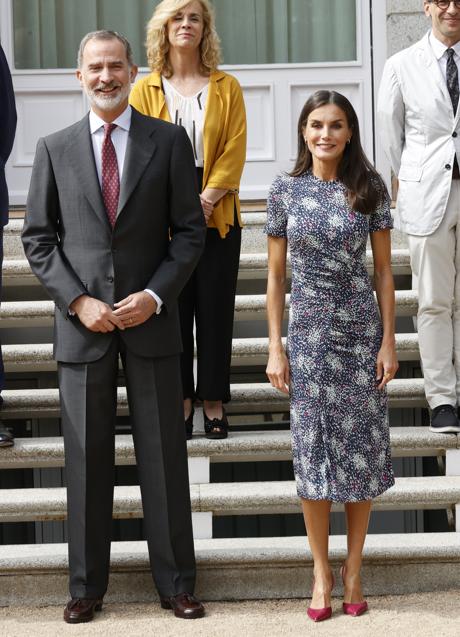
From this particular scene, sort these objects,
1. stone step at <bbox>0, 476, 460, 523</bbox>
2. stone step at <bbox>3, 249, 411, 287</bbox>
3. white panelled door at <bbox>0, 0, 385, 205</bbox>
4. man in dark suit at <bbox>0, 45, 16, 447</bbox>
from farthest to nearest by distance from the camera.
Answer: white panelled door at <bbox>0, 0, 385, 205</bbox>
stone step at <bbox>3, 249, 411, 287</bbox>
man in dark suit at <bbox>0, 45, 16, 447</bbox>
stone step at <bbox>0, 476, 460, 523</bbox>

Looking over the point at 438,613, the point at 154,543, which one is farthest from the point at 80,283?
the point at 438,613

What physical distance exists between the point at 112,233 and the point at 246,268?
1.89 metres

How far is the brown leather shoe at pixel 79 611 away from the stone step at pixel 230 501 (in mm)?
550

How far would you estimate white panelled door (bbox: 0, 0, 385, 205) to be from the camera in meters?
6.62

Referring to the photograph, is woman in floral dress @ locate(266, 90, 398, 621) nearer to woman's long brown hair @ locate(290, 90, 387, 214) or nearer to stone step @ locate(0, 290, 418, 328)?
woman's long brown hair @ locate(290, 90, 387, 214)

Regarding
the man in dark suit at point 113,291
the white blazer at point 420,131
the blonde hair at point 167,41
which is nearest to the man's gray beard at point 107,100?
the man in dark suit at point 113,291

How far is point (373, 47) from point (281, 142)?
0.74 metres

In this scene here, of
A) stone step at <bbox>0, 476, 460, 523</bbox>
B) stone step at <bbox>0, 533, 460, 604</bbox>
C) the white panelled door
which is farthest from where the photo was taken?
the white panelled door

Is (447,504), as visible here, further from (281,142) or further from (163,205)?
(281,142)

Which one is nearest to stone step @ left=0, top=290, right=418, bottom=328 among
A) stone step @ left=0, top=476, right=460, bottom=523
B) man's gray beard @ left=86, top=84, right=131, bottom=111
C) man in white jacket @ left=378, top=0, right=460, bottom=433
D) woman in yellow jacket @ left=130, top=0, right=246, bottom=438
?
man in white jacket @ left=378, top=0, right=460, bottom=433

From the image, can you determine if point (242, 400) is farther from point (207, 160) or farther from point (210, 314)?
point (207, 160)

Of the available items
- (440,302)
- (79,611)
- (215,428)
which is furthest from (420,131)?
(79,611)

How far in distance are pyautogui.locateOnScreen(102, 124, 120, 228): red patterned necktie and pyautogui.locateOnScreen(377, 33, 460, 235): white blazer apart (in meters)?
1.46

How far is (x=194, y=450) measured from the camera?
4488 mm
